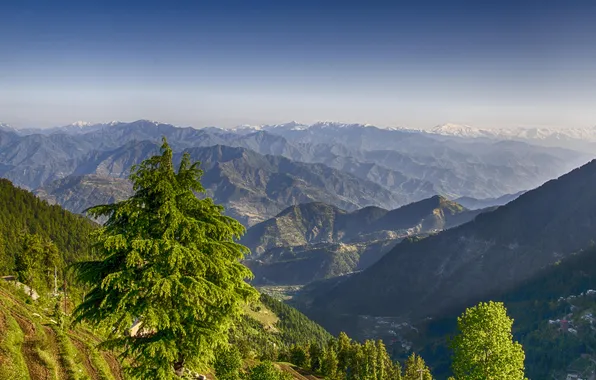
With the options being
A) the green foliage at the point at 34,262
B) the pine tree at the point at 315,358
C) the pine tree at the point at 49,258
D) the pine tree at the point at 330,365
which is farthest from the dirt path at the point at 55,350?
the pine tree at the point at 315,358

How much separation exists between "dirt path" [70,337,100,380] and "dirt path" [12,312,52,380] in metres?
3.82

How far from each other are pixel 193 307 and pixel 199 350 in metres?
2.66

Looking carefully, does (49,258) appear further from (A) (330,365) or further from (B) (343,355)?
(B) (343,355)

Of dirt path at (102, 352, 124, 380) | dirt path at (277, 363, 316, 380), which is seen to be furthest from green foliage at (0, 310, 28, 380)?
dirt path at (277, 363, 316, 380)

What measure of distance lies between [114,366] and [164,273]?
21370 mm

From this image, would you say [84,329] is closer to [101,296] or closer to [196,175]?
[101,296]

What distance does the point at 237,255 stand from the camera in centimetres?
2162

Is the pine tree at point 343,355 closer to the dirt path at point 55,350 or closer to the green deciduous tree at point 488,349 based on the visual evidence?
the green deciduous tree at point 488,349

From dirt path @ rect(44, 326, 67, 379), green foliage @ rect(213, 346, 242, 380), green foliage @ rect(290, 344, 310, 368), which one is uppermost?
dirt path @ rect(44, 326, 67, 379)

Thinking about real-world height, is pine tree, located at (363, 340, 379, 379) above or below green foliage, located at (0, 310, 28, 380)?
below

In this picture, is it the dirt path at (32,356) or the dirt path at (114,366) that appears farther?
the dirt path at (114,366)

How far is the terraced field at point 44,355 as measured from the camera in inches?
1022

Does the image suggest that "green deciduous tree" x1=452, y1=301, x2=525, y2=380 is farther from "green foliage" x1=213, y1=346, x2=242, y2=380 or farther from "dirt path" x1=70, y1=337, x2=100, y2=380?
"green foliage" x1=213, y1=346, x2=242, y2=380

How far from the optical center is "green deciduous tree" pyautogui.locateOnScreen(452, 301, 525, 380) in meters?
31.7
